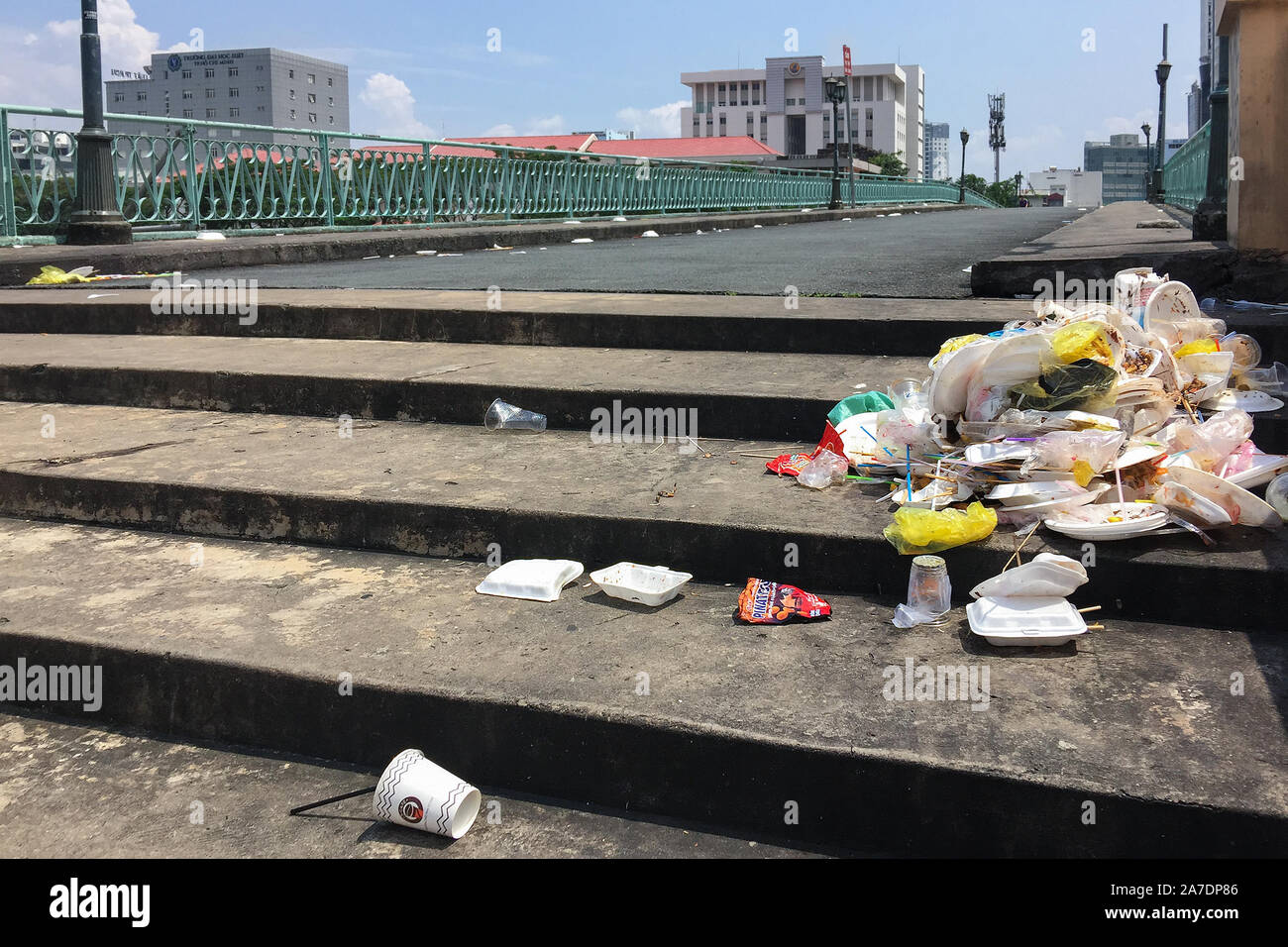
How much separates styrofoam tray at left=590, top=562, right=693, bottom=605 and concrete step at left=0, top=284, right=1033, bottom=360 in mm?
2149

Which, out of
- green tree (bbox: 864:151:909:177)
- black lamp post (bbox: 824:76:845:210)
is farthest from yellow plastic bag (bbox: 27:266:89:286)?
green tree (bbox: 864:151:909:177)

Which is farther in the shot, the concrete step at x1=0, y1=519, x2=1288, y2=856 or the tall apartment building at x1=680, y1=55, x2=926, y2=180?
the tall apartment building at x1=680, y1=55, x2=926, y2=180

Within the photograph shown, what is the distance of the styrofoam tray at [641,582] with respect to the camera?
3086mm

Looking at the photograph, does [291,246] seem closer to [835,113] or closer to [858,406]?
[858,406]

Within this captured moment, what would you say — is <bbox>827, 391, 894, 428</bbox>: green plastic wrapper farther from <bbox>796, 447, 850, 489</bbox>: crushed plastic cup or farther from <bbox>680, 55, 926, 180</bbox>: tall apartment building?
<bbox>680, 55, 926, 180</bbox>: tall apartment building

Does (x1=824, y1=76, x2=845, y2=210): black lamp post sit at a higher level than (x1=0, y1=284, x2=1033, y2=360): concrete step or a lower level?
higher

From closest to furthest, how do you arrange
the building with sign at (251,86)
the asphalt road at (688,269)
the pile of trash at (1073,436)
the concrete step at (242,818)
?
the concrete step at (242,818), the pile of trash at (1073,436), the asphalt road at (688,269), the building with sign at (251,86)

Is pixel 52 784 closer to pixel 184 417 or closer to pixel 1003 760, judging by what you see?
pixel 1003 760

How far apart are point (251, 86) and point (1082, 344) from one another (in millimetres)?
189532

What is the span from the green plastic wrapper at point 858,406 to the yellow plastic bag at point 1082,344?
638 mm

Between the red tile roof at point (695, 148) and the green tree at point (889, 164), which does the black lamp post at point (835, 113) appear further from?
the green tree at point (889, 164)

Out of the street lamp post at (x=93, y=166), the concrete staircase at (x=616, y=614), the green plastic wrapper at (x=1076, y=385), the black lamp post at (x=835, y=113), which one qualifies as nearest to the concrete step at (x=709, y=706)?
the concrete staircase at (x=616, y=614)

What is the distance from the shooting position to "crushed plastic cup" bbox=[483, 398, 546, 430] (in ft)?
14.5

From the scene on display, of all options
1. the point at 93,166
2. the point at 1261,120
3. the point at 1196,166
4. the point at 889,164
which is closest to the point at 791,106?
the point at 889,164
